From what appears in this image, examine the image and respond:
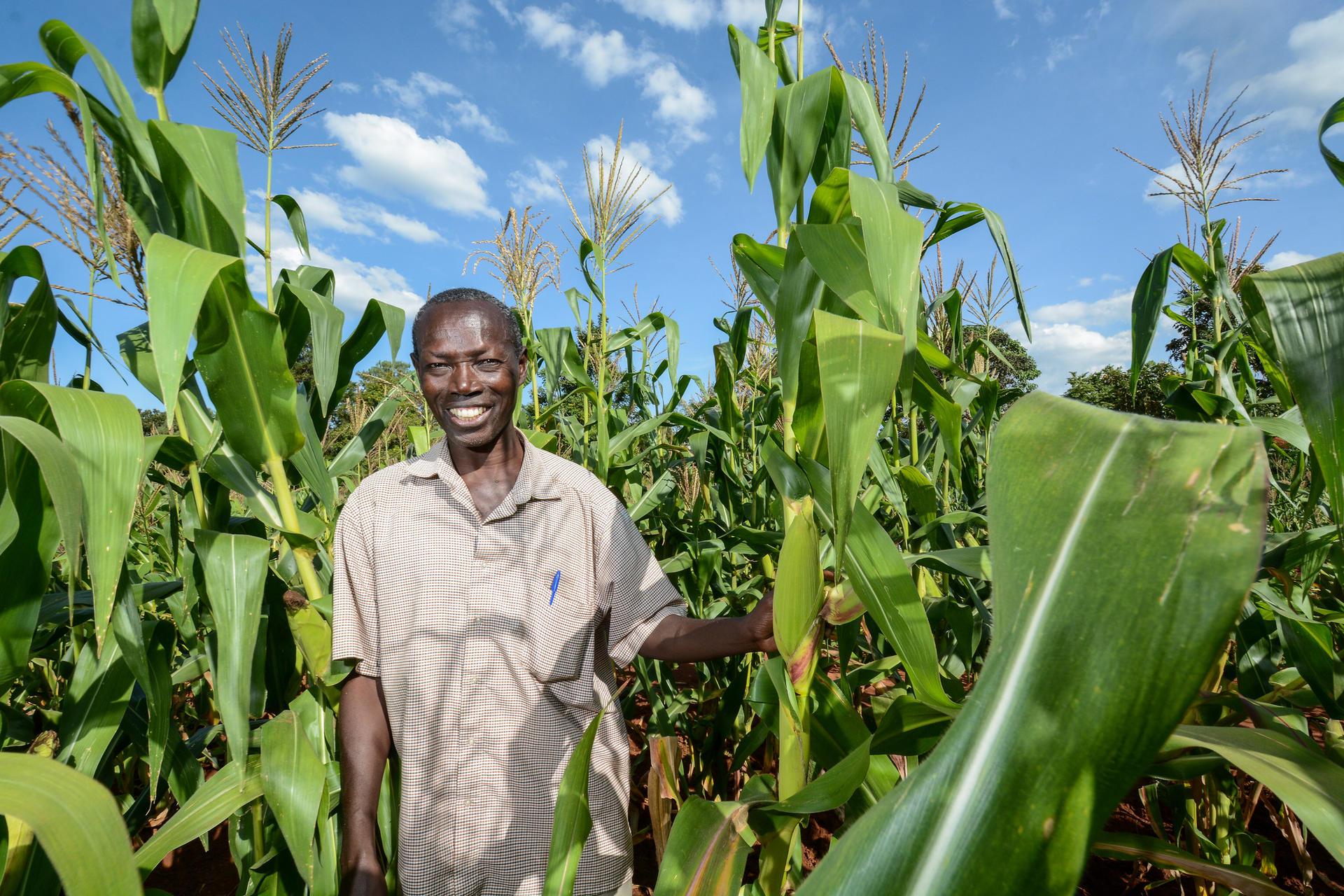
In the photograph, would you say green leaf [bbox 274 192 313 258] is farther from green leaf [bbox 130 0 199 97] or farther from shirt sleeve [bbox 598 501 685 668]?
shirt sleeve [bbox 598 501 685 668]

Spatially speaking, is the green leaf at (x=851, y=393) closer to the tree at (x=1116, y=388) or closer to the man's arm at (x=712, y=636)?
the man's arm at (x=712, y=636)

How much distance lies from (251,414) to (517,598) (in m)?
0.68

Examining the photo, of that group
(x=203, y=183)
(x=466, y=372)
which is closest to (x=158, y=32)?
(x=203, y=183)

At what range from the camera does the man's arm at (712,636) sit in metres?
1.19

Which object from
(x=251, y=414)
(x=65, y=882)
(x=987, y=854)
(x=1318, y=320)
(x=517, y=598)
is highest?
(x=1318, y=320)

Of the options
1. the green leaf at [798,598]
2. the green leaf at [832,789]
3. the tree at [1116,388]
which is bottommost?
the green leaf at [832,789]

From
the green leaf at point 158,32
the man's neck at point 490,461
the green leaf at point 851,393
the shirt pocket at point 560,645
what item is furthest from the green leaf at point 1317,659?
the green leaf at point 158,32

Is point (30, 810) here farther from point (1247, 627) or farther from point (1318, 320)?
point (1247, 627)

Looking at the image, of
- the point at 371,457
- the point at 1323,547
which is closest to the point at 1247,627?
the point at 1323,547

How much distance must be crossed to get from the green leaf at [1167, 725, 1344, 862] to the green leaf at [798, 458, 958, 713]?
0.93ft

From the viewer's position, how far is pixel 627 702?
9.76 ft

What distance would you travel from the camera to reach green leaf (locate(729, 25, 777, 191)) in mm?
1282

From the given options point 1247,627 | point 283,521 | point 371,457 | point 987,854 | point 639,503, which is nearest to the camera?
point 987,854

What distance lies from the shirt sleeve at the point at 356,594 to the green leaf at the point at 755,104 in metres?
1.22
